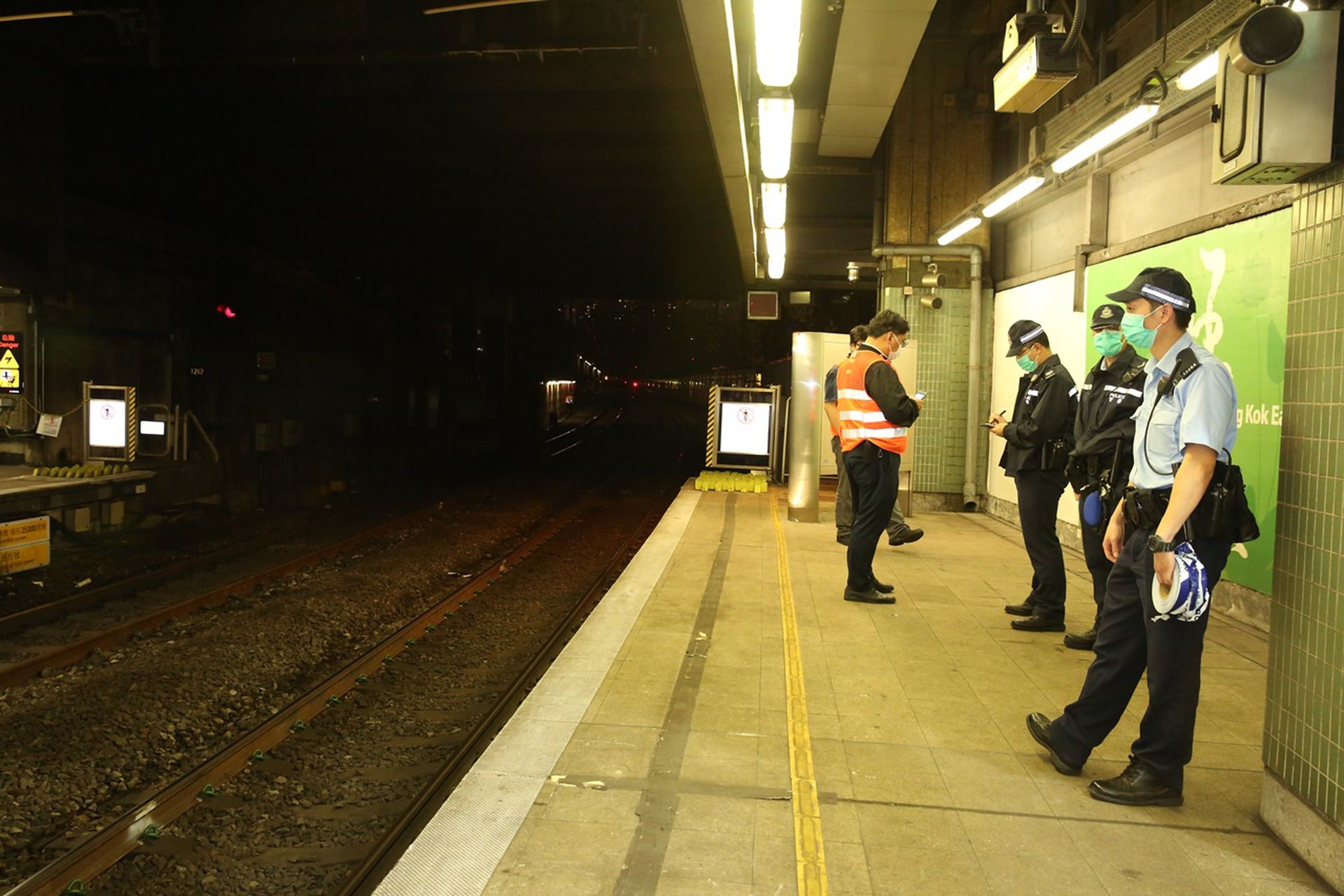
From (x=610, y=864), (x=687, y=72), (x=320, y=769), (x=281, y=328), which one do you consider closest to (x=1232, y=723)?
(x=610, y=864)

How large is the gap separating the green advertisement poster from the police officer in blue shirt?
291 centimetres

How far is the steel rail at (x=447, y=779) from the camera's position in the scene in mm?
3754

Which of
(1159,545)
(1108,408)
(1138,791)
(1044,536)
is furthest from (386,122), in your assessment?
(1138,791)

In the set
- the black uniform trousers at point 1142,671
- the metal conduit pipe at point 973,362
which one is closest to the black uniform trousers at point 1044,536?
the black uniform trousers at point 1142,671

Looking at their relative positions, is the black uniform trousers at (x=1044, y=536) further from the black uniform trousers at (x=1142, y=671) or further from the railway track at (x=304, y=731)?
the railway track at (x=304, y=731)

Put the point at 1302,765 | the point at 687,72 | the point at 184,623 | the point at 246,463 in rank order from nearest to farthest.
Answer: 1. the point at 1302,765
2. the point at 184,623
3. the point at 687,72
4. the point at 246,463

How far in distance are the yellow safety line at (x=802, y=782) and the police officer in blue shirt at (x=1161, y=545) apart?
1117mm

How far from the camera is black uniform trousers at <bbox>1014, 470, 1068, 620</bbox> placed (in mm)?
6145

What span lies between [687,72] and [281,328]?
12.1m

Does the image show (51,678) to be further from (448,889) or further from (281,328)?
(281,328)

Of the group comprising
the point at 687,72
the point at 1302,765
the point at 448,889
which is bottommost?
the point at 448,889

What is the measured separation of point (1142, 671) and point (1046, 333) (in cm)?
638

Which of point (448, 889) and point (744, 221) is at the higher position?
point (744, 221)

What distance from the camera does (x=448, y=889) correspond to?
286 cm
